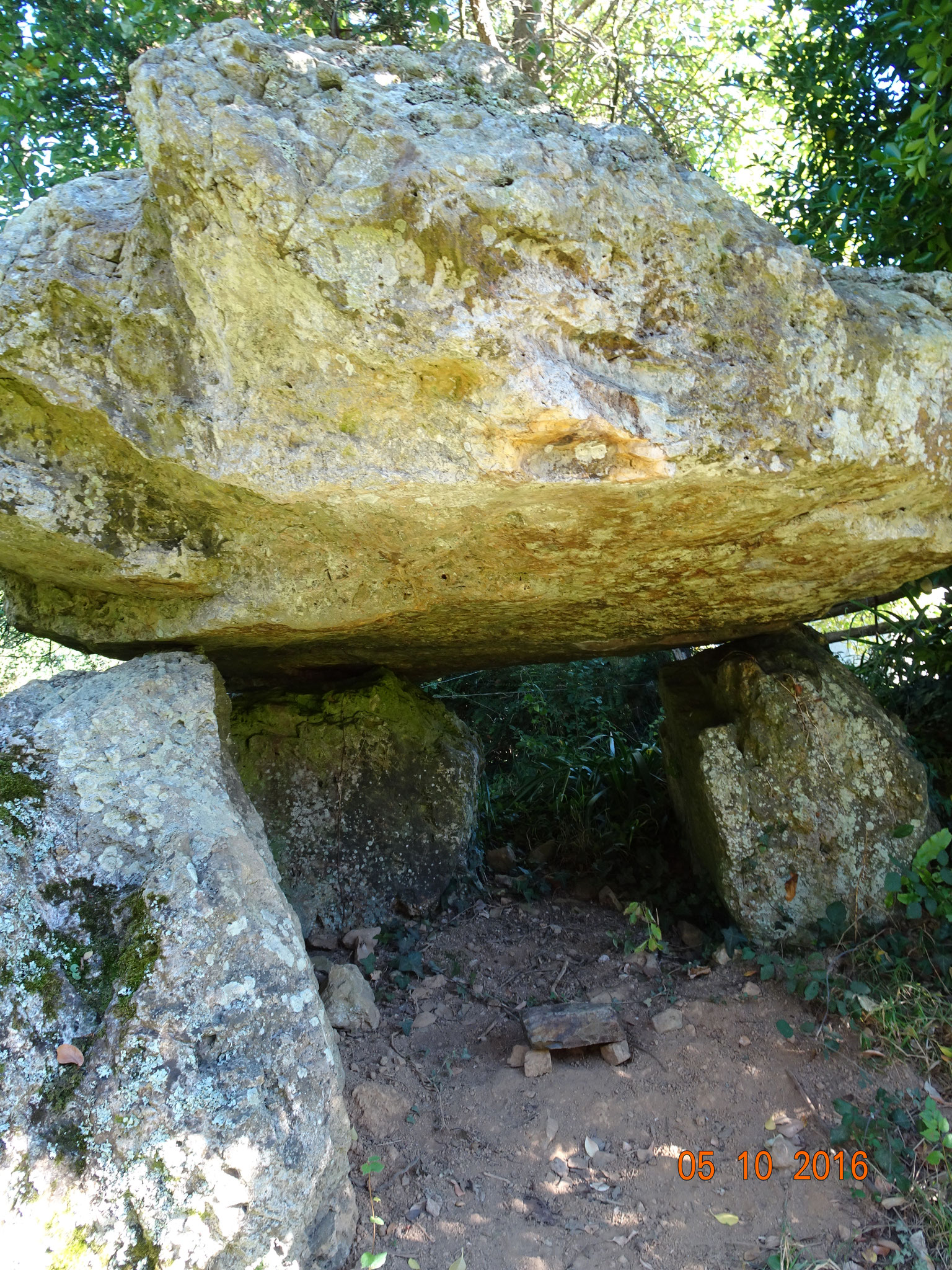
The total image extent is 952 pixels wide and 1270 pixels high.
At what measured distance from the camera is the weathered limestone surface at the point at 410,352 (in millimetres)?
2197

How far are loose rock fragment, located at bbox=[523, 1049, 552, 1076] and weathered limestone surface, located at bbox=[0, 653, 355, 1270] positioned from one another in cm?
78

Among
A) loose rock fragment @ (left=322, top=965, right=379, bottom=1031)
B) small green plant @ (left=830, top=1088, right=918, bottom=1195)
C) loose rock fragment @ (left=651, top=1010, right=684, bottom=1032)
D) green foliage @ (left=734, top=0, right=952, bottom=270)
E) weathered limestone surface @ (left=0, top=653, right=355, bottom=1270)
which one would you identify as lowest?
loose rock fragment @ (left=322, top=965, right=379, bottom=1031)

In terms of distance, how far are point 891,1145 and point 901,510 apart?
6.15ft

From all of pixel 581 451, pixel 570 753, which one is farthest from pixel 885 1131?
pixel 570 753

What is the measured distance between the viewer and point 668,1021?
9.64 ft

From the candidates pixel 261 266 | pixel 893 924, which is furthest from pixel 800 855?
pixel 261 266

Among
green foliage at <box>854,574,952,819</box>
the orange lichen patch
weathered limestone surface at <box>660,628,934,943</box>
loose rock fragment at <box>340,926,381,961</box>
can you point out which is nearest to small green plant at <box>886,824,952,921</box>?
weathered limestone surface at <box>660,628,934,943</box>

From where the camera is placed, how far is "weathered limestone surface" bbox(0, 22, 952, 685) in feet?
7.21

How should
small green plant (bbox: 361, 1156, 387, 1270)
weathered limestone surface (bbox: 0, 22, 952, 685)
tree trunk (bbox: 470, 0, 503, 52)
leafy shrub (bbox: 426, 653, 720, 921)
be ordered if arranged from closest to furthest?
small green plant (bbox: 361, 1156, 387, 1270) → weathered limestone surface (bbox: 0, 22, 952, 685) → leafy shrub (bbox: 426, 653, 720, 921) → tree trunk (bbox: 470, 0, 503, 52)

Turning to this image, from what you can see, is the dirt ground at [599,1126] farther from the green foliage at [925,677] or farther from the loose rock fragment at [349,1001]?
the green foliage at [925,677]

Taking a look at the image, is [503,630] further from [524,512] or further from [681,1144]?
[681,1144]

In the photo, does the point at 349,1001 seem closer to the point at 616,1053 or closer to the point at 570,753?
the point at 616,1053

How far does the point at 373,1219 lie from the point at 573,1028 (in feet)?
2.80

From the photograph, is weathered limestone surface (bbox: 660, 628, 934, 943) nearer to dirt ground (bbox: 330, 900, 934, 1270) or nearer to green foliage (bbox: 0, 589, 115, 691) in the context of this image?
dirt ground (bbox: 330, 900, 934, 1270)
